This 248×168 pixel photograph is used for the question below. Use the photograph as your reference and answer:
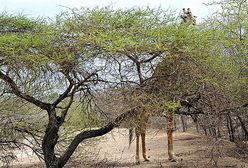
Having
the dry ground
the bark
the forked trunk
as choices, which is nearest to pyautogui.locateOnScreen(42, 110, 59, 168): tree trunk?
the forked trunk

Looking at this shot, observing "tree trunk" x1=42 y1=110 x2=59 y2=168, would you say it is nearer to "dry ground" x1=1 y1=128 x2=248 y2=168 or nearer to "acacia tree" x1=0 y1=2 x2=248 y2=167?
"acacia tree" x1=0 y1=2 x2=248 y2=167

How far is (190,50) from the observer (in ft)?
30.2

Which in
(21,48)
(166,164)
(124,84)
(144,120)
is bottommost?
(166,164)

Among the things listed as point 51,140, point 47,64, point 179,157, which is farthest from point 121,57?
point 179,157

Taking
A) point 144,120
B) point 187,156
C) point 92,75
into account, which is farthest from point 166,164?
point 92,75

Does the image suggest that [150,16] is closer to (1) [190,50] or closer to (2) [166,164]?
(1) [190,50]

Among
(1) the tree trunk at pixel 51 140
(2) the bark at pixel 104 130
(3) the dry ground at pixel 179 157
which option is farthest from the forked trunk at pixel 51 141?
(3) the dry ground at pixel 179 157

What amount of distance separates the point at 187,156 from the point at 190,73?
722 cm

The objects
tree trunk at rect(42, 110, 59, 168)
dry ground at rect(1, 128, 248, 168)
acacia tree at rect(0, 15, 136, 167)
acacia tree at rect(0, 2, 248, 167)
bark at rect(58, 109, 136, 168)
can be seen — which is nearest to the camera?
acacia tree at rect(0, 2, 248, 167)

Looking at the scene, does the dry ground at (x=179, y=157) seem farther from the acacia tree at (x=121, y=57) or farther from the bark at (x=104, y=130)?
the acacia tree at (x=121, y=57)

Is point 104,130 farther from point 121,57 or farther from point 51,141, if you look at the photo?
point 121,57

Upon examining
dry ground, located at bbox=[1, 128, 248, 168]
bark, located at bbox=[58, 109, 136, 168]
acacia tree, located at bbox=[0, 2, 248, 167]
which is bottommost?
dry ground, located at bbox=[1, 128, 248, 168]

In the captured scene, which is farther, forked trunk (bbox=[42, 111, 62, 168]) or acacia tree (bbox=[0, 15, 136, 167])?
forked trunk (bbox=[42, 111, 62, 168])

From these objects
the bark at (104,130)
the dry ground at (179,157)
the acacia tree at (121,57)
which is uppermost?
the acacia tree at (121,57)
